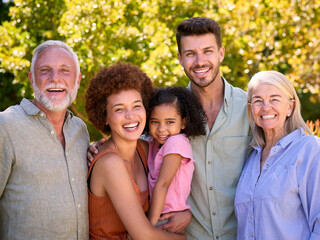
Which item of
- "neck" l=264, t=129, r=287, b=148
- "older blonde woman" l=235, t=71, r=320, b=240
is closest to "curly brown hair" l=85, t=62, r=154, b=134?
"older blonde woman" l=235, t=71, r=320, b=240

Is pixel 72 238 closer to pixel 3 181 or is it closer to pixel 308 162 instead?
pixel 3 181

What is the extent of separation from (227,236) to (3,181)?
1958mm

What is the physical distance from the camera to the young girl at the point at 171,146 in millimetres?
3314

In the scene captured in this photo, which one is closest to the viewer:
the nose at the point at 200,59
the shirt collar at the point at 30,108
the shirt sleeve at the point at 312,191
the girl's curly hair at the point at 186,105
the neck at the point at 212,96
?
the shirt sleeve at the point at 312,191

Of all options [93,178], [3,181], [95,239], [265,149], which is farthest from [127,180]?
[265,149]

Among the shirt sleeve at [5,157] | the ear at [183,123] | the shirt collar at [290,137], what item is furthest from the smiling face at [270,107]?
the shirt sleeve at [5,157]

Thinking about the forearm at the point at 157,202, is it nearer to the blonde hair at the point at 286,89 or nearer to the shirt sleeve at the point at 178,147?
the shirt sleeve at the point at 178,147

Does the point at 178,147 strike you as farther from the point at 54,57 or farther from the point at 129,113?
the point at 54,57

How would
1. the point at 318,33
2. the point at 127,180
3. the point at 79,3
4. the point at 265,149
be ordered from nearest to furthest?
1. the point at 127,180
2. the point at 265,149
3. the point at 79,3
4. the point at 318,33

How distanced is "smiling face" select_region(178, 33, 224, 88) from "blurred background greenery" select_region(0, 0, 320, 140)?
9.29 ft

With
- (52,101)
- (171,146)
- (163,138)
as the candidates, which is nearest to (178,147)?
(171,146)

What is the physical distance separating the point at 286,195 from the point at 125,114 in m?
1.43

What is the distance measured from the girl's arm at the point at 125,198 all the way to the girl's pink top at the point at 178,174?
1.27 ft

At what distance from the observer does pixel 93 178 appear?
3182 mm
